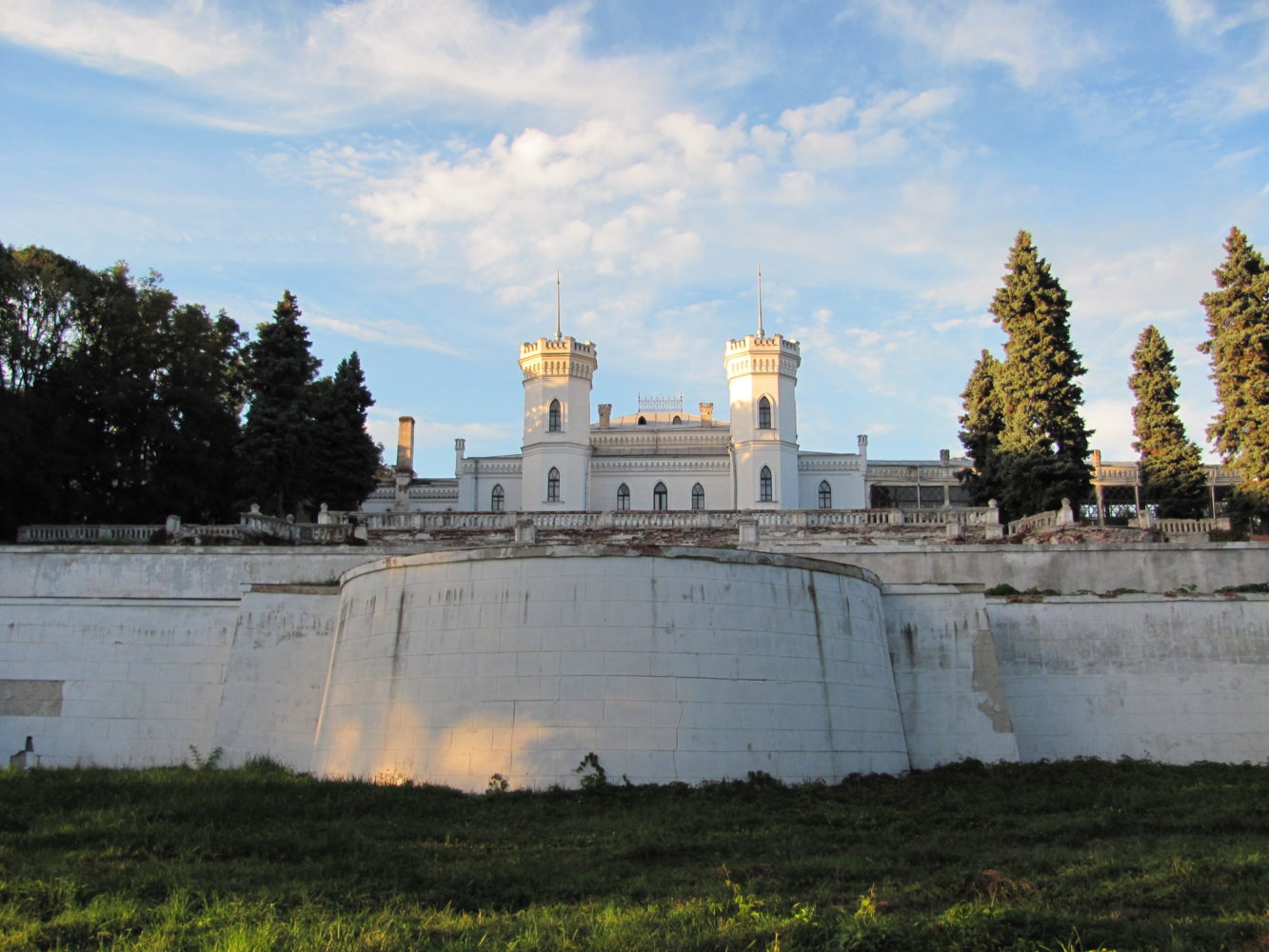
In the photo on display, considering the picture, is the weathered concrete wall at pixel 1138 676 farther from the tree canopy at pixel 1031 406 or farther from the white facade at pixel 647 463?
the white facade at pixel 647 463

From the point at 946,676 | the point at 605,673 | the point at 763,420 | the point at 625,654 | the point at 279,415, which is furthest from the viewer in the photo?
the point at 763,420

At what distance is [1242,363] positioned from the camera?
34.3 m

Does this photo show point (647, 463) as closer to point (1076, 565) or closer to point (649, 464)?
point (649, 464)

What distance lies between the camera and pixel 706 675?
15.8 metres

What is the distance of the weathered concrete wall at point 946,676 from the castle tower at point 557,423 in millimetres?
34372

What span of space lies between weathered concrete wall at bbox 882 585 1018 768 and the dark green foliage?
80.6 feet

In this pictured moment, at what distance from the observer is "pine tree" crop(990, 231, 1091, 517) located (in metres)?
34.5

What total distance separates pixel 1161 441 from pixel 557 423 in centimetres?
2643

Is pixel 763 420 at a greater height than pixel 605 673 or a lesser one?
greater

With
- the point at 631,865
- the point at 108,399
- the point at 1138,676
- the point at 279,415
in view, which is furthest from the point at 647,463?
the point at 631,865

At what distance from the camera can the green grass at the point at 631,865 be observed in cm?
816

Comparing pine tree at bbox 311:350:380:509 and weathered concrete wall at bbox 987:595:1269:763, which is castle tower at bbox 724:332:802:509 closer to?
pine tree at bbox 311:350:380:509

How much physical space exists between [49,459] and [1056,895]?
30662mm

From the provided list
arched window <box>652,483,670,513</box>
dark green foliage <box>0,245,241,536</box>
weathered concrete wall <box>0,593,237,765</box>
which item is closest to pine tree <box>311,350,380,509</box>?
dark green foliage <box>0,245,241,536</box>
